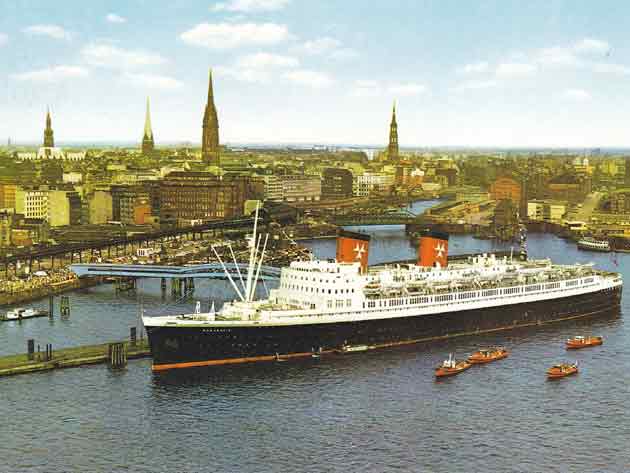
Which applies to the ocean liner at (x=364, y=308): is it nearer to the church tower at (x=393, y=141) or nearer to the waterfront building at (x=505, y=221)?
the waterfront building at (x=505, y=221)

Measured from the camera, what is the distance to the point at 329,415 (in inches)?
1170

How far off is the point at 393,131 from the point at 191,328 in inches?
5956

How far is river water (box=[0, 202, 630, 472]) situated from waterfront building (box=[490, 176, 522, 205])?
80617 millimetres

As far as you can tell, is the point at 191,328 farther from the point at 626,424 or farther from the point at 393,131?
the point at 393,131

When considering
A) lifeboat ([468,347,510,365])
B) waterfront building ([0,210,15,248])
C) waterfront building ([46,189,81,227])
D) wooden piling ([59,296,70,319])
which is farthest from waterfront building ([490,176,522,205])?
lifeboat ([468,347,510,365])

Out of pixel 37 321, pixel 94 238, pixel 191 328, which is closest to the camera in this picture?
pixel 191 328

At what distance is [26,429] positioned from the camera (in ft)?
91.7

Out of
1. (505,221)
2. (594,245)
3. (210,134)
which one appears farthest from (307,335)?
(210,134)

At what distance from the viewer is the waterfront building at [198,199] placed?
9800 cm

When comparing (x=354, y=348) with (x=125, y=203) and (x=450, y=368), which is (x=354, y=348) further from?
(x=125, y=203)

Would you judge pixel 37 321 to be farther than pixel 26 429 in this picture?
Yes

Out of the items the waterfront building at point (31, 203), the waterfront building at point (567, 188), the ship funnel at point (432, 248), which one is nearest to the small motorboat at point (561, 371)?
the ship funnel at point (432, 248)

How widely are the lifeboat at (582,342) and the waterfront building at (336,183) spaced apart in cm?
9692

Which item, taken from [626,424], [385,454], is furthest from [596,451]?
[385,454]
